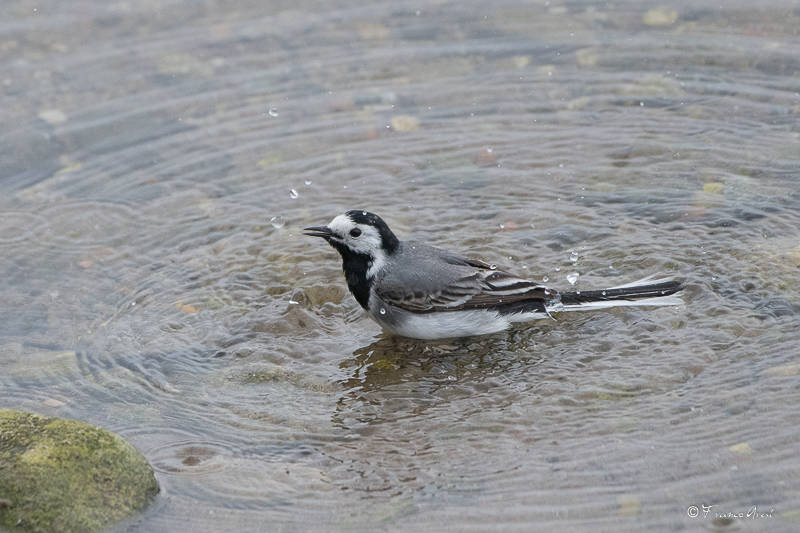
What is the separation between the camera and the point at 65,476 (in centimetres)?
533

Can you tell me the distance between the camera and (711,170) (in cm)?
915

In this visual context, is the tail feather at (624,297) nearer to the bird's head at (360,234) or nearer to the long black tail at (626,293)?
the long black tail at (626,293)

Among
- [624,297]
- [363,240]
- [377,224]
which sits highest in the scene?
[377,224]

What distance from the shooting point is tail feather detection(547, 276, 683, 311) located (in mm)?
7273

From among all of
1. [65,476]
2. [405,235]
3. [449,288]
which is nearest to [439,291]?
[449,288]

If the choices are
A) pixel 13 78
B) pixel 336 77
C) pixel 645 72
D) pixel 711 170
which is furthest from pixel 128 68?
pixel 711 170

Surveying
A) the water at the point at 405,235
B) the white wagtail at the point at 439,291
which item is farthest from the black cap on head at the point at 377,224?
the water at the point at 405,235

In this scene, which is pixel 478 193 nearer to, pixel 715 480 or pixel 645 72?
pixel 645 72

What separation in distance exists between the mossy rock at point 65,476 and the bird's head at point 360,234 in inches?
103

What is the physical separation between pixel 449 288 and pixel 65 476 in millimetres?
3291

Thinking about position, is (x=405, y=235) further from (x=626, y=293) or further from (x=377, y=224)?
(x=626, y=293)

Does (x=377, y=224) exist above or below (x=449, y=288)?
above

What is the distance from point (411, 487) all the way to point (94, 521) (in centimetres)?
183

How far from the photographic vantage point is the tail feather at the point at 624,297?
7273 mm
